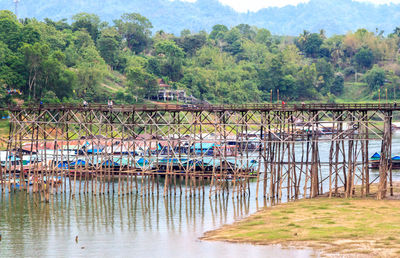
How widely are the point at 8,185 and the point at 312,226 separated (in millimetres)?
30567

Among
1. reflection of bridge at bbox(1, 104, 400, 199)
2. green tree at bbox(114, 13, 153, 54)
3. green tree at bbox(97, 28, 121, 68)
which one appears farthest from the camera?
green tree at bbox(114, 13, 153, 54)

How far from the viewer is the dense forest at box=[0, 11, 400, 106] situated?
109m

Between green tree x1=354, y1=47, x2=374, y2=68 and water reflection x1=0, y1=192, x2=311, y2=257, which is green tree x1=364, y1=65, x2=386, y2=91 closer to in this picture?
green tree x1=354, y1=47, x2=374, y2=68

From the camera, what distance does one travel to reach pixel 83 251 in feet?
146

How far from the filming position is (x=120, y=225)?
173 ft

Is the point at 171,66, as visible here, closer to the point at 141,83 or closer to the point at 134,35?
the point at 141,83

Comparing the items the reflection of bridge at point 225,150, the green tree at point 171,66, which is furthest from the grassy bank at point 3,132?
the green tree at point 171,66

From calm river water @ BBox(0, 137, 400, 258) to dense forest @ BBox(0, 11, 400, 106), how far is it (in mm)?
40024

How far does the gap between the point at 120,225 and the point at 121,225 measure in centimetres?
8

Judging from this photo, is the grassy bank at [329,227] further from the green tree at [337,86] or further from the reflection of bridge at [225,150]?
the green tree at [337,86]

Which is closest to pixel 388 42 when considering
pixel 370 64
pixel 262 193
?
pixel 370 64

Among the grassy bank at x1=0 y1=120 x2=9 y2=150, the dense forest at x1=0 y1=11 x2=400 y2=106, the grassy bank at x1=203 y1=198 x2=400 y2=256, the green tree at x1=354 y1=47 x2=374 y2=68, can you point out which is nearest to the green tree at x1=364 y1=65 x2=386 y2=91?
the dense forest at x1=0 y1=11 x2=400 y2=106

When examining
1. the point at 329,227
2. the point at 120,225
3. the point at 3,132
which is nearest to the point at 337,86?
the point at 3,132

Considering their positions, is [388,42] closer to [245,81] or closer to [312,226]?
[245,81]
